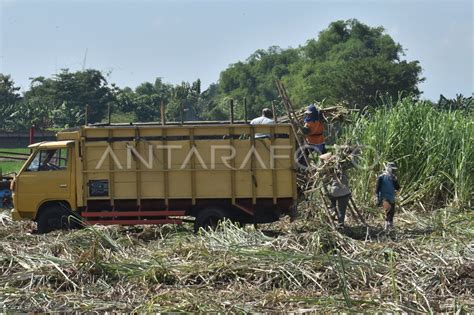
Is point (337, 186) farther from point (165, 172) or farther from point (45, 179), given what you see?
point (45, 179)

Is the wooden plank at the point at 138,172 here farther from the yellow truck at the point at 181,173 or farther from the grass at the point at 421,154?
the grass at the point at 421,154

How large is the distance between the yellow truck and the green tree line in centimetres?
2410

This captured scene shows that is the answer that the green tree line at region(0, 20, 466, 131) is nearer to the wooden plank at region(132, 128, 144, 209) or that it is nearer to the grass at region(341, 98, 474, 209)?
the grass at region(341, 98, 474, 209)

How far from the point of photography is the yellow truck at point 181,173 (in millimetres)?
11164

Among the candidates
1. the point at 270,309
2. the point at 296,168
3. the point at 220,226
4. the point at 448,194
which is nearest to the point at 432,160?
the point at 448,194

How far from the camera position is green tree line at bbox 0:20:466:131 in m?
51.1

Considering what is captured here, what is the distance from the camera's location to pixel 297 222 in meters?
12.3

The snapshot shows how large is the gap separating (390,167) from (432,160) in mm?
3486

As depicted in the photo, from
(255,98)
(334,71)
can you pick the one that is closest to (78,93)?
(334,71)

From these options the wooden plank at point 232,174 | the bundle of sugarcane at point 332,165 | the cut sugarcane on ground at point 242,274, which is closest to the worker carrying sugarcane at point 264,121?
the wooden plank at point 232,174

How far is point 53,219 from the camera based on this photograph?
1166 centimetres

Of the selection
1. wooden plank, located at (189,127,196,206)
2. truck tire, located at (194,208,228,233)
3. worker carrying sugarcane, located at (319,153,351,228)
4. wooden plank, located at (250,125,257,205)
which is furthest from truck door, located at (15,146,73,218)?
worker carrying sugarcane, located at (319,153,351,228)

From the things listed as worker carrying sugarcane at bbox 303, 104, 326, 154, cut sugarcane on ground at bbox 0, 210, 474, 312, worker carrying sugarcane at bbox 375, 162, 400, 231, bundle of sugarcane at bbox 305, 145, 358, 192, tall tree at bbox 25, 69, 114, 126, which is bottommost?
cut sugarcane on ground at bbox 0, 210, 474, 312

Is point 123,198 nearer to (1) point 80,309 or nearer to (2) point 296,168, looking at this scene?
(2) point 296,168
